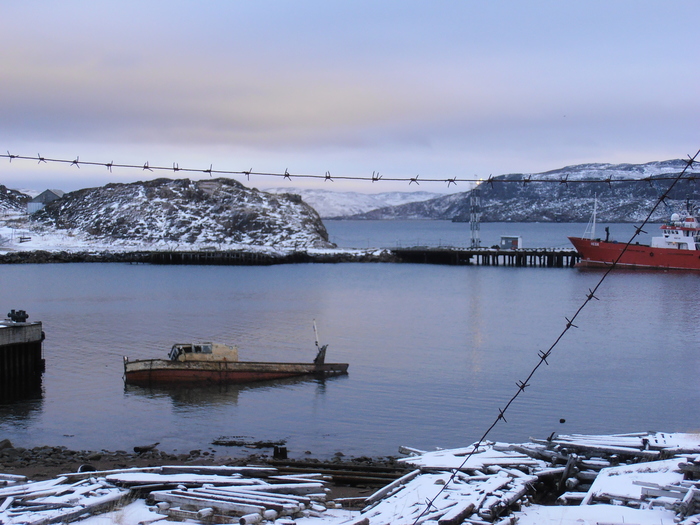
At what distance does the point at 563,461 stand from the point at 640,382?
17167mm

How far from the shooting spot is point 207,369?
27.3 meters

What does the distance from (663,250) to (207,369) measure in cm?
7356

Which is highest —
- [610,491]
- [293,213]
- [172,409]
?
[293,213]

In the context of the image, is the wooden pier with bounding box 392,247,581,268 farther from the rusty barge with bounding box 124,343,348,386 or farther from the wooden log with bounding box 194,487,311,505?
the wooden log with bounding box 194,487,311,505

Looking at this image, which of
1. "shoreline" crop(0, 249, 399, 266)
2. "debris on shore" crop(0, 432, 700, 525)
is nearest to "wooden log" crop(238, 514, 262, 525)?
"debris on shore" crop(0, 432, 700, 525)

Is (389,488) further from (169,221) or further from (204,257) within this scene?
(169,221)

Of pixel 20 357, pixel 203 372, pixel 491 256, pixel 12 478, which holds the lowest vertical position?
pixel 203 372

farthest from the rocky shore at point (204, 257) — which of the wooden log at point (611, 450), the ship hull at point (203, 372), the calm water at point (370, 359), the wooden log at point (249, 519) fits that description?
the wooden log at point (249, 519)

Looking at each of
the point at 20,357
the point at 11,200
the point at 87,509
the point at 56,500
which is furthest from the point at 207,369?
the point at 11,200

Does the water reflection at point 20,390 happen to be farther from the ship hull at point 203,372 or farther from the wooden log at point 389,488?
the wooden log at point 389,488

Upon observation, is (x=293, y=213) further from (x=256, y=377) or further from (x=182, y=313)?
(x=256, y=377)

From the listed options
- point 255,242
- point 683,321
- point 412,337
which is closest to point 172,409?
point 412,337

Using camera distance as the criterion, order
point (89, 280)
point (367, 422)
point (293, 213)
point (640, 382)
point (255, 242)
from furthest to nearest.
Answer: point (293, 213) < point (255, 242) < point (89, 280) < point (640, 382) < point (367, 422)

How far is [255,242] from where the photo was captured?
117 meters
